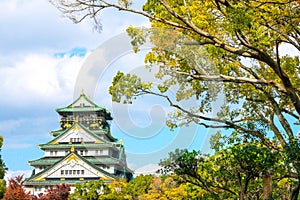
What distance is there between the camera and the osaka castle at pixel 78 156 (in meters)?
31.9

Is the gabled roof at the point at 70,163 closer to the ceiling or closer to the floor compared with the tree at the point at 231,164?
closer to the ceiling

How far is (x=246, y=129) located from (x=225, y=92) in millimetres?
1292

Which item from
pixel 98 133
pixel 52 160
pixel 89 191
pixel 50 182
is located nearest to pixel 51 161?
pixel 52 160

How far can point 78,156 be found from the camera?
32.3 m

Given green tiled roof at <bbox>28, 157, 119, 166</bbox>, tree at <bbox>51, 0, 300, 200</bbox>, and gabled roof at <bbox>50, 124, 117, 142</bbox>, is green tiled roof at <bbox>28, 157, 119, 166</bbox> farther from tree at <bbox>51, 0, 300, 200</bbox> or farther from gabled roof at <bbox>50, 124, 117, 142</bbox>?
tree at <bbox>51, 0, 300, 200</bbox>

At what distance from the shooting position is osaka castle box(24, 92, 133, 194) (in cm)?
3186

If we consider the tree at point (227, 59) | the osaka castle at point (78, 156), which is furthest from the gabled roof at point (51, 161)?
the tree at point (227, 59)

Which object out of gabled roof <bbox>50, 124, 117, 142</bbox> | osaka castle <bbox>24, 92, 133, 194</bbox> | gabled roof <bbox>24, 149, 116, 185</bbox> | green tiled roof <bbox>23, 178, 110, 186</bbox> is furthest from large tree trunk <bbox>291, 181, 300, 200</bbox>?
gabled roof <bbox>50, 124, 117, 142</bbox>

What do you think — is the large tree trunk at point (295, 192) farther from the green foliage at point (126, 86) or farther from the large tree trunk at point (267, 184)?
the green foliage at point (126, 86)

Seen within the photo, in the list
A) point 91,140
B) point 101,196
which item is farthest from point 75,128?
point 101,196

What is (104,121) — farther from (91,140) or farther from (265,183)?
(265,183)

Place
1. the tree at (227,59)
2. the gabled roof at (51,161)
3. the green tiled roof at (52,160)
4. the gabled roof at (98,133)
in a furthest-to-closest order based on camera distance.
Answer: the gabled roof at (98,133)
the gabled roof at (51,161)
the green tiled roof at (52,160)
the tree at (227,59)

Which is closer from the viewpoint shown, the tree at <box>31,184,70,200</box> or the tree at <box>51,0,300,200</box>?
the tree at <box>51,0,300,200</box>

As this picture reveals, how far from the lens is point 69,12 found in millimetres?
7695
